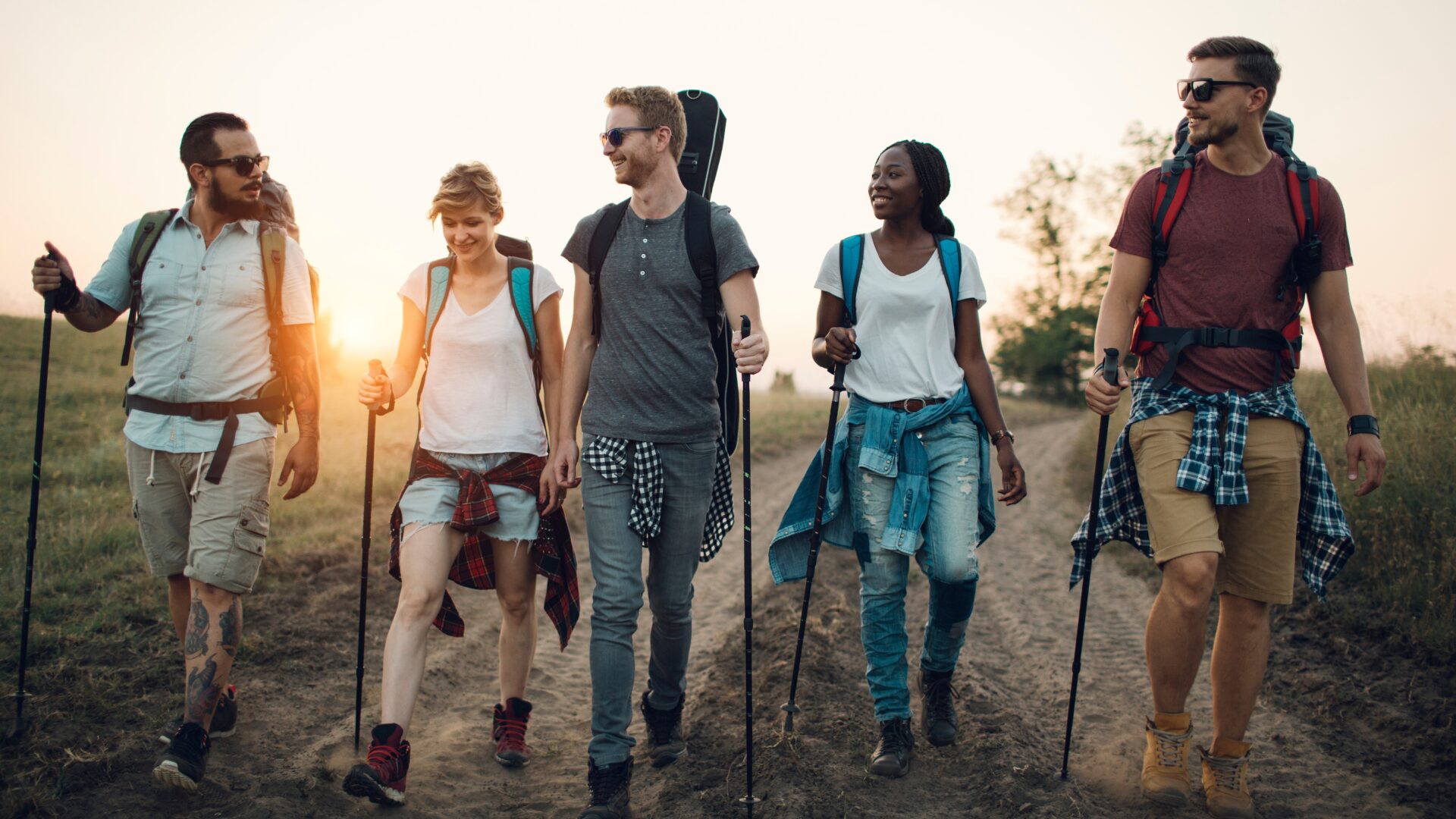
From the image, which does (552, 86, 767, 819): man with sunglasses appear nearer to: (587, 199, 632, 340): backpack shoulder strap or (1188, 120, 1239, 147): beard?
(587, 199, 632, 340): backpack shoulder strap

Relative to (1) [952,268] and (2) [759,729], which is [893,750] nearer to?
(2) [759,729]

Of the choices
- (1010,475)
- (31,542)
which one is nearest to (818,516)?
(1010,475)

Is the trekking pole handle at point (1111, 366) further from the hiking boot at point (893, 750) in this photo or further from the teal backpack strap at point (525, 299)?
the teal backpack strap at point (525, 299)

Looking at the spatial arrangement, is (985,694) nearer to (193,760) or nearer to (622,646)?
(622,646)

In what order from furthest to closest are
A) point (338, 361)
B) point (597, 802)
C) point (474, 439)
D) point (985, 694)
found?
point (338, 361) → point (985, 694) → point (474, 439) → point (597, 802)

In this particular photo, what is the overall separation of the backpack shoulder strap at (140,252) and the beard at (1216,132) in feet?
14.5

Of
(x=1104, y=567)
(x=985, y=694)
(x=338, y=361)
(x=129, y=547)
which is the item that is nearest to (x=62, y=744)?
(x=129, y=547)

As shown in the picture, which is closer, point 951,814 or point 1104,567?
point 951,814

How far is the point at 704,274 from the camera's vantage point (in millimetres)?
4043

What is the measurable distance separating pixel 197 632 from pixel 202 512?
51cm

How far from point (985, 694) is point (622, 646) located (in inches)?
90.3

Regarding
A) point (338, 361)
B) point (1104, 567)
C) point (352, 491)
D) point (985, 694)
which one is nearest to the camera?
point (985, 694)

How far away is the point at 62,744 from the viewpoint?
13.8 ft

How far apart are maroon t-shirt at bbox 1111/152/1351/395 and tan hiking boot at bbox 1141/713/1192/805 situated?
133 cm
